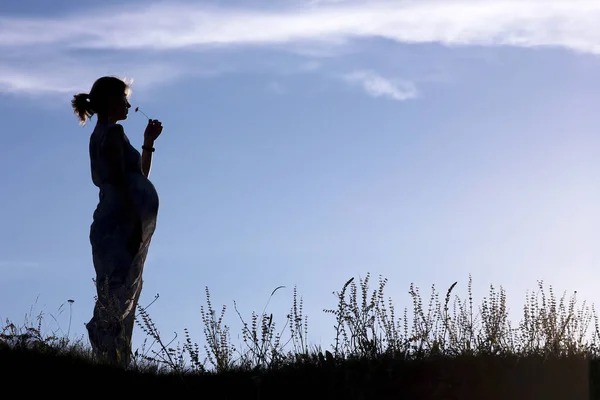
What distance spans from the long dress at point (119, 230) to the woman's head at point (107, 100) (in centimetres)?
12

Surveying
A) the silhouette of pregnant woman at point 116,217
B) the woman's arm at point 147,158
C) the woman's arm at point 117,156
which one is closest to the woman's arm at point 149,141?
the woman's arm at point 147,158

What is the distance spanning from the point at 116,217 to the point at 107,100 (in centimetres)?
104

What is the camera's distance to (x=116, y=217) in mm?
7375

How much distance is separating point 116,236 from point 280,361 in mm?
2115

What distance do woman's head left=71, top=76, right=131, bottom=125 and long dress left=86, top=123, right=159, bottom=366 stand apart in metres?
0.12

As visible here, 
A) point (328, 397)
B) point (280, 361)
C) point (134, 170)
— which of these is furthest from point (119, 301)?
point (328, 397)

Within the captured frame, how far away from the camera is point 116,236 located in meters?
7.34

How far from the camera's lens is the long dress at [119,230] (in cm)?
722

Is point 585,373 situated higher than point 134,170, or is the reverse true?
point 134,170

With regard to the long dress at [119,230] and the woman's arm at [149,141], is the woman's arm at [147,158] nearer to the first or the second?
the woman's arm at [149,141]

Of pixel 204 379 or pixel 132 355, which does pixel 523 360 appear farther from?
pixel 132 355

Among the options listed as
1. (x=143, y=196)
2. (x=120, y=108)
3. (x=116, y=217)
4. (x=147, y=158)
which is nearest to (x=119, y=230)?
(x=116, y=217)

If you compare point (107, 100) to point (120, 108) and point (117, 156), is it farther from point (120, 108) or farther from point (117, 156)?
point (117, 156)

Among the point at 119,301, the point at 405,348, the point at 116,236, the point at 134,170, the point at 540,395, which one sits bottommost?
the point at 540,395
